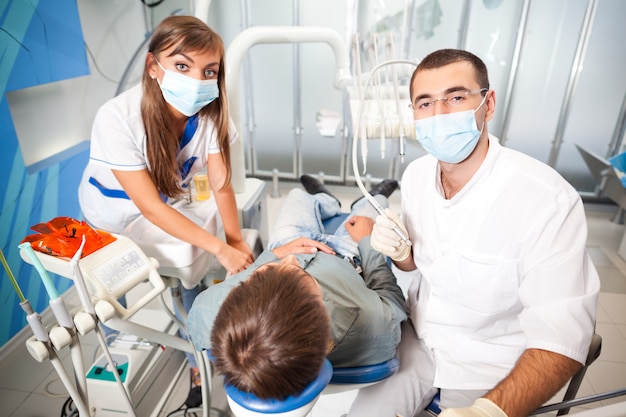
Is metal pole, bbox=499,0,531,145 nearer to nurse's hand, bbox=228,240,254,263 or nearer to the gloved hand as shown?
the gloved hand

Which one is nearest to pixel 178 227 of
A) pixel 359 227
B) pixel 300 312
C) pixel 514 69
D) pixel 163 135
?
pixel 163 135

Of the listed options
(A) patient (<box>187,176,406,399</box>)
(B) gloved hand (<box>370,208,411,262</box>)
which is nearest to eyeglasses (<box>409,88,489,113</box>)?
(B) gloved hand (<box>370,208,411,262</box>)

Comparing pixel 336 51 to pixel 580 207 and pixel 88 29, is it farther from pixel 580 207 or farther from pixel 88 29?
pixel 88 29

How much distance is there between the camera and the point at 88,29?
7.37 feet

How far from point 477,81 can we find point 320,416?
4.08 ft

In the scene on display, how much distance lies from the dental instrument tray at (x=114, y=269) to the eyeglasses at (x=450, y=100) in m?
0.90

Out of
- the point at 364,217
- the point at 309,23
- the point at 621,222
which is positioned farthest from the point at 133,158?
the point at 621,222

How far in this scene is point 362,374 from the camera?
103 cm

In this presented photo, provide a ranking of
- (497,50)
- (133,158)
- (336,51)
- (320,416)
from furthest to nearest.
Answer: (497,50), (336,51), (320,416), (133,158)

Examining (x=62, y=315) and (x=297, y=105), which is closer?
(x=62, y=315)

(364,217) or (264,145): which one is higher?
(364,217)

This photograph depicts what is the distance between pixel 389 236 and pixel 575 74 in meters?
3.01

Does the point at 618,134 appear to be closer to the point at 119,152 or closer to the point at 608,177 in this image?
the point at 608,177

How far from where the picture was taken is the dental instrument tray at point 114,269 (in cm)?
99
